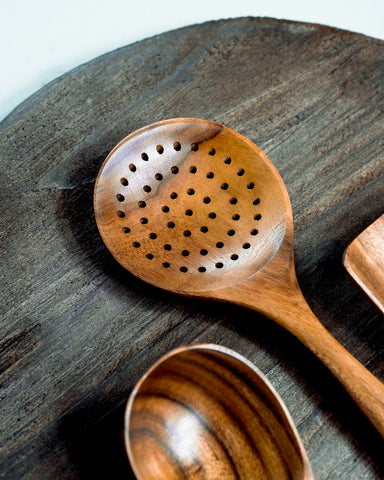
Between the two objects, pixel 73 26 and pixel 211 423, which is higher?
pixel 73 26

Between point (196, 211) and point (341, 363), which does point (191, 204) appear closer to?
point (196, 211)

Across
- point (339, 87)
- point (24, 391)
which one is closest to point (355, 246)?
point (339, 87)

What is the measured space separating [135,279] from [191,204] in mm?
89

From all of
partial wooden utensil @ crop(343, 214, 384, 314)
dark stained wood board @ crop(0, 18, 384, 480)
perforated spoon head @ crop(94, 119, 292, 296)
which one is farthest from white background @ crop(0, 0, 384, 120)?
partial wooden utensil @ crop(343, 214, 384, 314)

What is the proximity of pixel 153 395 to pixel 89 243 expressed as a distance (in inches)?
6.1

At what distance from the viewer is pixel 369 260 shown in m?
0.47

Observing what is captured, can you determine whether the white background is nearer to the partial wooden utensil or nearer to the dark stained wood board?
the dark stained wood board

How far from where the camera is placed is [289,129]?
0.54 meters

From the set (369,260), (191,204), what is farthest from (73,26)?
(369,260)

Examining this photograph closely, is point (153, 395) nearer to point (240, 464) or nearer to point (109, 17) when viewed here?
point (240, 464)

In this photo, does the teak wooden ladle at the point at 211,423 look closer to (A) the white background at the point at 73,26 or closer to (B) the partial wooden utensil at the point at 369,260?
(B) the partial wooden utensil at the point at 369,260

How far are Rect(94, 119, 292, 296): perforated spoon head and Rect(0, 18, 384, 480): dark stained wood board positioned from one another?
0.03m

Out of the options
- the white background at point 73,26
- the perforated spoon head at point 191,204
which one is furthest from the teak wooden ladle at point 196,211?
the white background at point 73,26

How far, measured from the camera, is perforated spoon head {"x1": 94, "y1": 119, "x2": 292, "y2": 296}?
480mm
